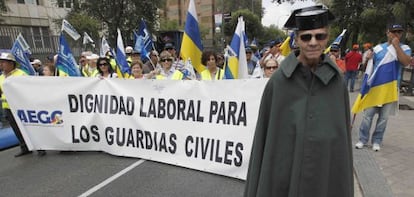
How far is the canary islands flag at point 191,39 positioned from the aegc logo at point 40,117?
2.33 metres

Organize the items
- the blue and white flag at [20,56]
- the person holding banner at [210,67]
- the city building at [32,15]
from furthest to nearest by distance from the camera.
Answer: the city building at [32,15] < the blue and white flag at [20,56] < the person holding banner at [210,67]

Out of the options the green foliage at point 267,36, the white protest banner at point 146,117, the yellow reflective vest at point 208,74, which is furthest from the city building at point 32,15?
the green foliage at point 267,36

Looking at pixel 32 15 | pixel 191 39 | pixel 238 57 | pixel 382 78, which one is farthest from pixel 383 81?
pixel 32 15

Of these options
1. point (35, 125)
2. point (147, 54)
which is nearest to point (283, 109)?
A: point (35, 125)

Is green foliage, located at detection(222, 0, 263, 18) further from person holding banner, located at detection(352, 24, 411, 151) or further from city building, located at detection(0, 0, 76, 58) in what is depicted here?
person holding banner, located at detection(352, 24, 411, 151)

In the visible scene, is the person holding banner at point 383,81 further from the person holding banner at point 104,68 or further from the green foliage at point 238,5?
the green foliage at point 238,5

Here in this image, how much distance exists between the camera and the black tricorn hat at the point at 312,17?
5.53 ft

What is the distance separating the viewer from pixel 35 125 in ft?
17.3

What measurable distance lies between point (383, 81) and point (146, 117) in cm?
361

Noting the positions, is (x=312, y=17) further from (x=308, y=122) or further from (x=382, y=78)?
(x=382, y=78)

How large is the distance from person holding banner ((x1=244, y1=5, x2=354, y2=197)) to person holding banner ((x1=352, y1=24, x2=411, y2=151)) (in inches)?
129

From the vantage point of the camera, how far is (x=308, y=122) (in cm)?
167

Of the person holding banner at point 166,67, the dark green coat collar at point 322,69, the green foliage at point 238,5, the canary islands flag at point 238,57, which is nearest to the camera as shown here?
the dark green coat collar at point 322,69

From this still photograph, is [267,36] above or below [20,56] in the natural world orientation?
above
